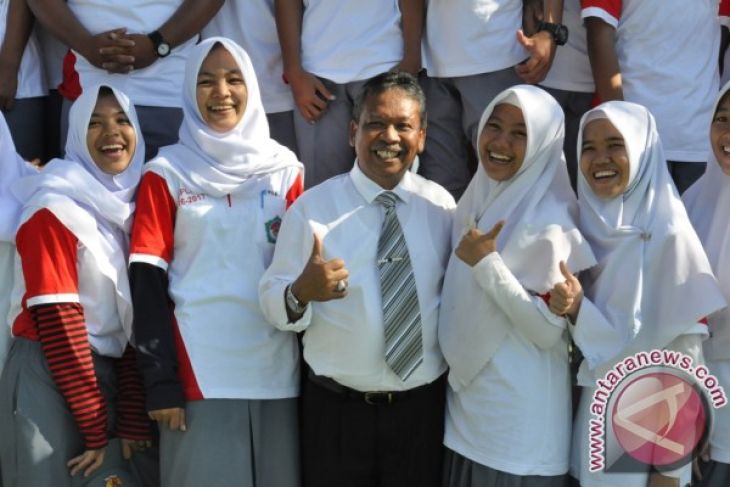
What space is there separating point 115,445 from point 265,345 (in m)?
0.72

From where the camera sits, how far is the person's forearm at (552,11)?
4570 mm

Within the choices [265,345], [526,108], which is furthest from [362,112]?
[265,345]

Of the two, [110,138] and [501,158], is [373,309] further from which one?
[110,138]

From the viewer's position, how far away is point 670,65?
4738 mm

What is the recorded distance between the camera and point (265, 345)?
3934 mm

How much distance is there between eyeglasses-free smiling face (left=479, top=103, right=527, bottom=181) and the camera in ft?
12.5

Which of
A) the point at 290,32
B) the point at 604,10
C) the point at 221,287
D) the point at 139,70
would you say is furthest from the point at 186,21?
the point at 604,10

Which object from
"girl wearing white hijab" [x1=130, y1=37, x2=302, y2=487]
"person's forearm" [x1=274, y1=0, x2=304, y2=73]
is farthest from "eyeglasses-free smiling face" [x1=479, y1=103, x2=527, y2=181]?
"person's forearm" [x1=274, y1=0, x2=304, y2=73]

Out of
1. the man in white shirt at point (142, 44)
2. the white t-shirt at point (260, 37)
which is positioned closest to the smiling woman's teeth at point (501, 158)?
the white t-shirt at point (260, 37)

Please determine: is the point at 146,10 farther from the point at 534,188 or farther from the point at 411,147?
the point at 534,188

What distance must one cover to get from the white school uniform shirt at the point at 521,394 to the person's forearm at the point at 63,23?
7.72 ft

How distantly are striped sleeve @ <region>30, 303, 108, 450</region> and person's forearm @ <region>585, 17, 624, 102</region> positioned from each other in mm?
2545

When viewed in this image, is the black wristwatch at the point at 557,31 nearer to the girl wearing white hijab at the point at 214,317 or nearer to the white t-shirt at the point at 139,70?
the girl wearing white hijab at the point at 214,317

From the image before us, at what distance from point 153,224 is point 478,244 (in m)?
1.29
